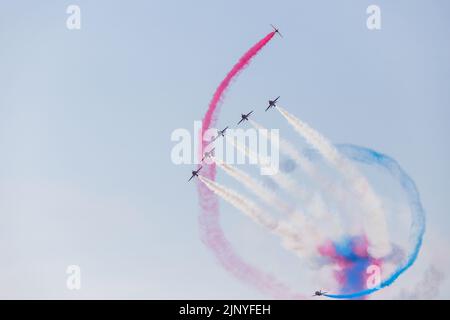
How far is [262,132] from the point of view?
8831 cm

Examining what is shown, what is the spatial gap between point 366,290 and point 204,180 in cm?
1549

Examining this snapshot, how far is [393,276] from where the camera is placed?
87688 mm
